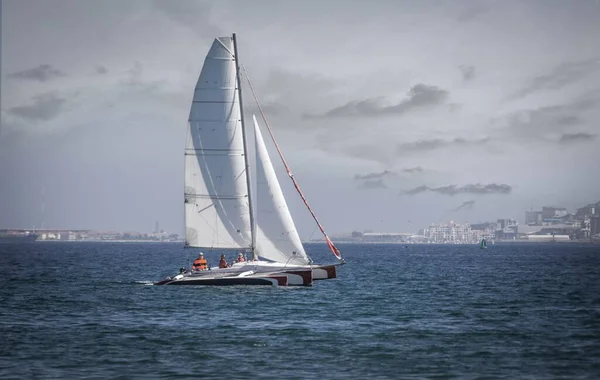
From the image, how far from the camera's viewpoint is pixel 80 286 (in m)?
67.4

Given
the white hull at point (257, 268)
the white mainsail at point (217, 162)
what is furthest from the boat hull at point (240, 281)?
the white mainsail at point (217, 162)

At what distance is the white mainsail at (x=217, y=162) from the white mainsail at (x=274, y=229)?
1.01 meters

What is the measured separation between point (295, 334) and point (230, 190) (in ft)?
71.2

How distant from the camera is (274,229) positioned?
185ft

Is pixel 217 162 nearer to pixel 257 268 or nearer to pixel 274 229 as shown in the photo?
pixel 274 229

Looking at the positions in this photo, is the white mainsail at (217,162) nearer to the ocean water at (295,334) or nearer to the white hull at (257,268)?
the white hull at (257,268)

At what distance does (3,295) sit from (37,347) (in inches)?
1064

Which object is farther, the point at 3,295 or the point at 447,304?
the point at 3,295

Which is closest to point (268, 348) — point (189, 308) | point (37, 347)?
point (37, 347)

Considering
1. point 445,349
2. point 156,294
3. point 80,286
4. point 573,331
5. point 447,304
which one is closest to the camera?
point 445,349

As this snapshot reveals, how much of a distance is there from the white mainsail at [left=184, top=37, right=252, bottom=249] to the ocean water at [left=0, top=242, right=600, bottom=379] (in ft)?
14.2

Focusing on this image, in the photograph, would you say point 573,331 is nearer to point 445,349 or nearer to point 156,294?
point 445,349

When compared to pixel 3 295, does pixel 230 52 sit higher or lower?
higher

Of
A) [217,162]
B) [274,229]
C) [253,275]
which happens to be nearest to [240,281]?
[253,275]
